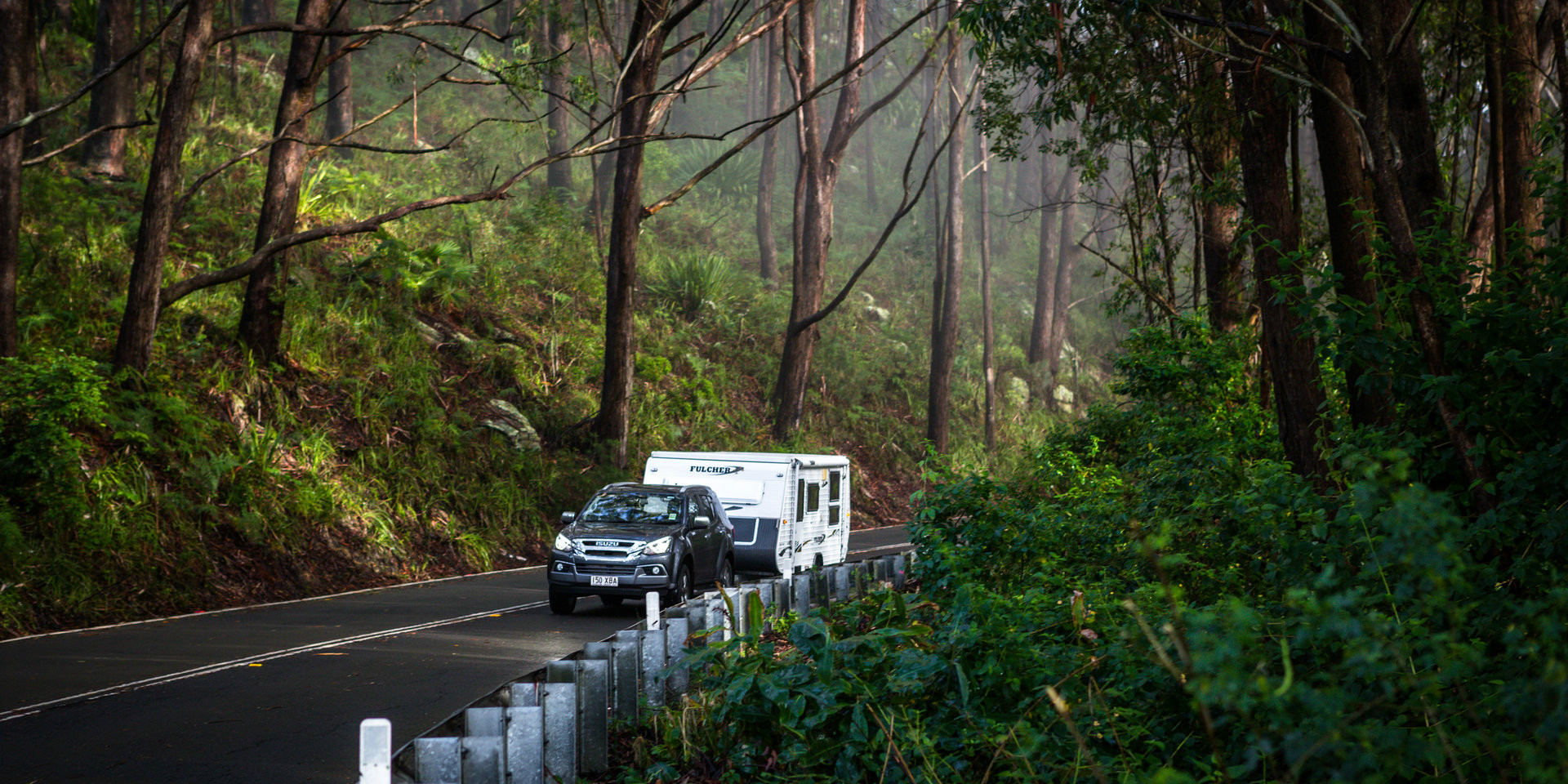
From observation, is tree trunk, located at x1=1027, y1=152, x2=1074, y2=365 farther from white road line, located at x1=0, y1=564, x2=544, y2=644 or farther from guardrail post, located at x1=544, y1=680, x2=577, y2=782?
guardrail post, located at x1=544, y1=680, x2=577, y2=782

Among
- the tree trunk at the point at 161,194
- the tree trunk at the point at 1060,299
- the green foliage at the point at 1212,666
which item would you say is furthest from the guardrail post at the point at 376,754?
the tree trunk at the point at 1060,299

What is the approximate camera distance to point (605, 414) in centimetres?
2389

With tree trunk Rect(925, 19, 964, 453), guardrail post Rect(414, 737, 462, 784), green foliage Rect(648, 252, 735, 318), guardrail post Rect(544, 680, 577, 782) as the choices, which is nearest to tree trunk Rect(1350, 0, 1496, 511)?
guardrail post Rect(544, 680, 577, 782)

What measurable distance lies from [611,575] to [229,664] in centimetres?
441

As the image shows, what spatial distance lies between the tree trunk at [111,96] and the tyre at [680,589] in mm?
15045

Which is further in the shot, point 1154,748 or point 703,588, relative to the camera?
point 703,588

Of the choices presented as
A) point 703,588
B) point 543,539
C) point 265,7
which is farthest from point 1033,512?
point 265,7

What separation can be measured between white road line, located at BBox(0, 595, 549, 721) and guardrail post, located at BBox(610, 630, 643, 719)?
445 cm

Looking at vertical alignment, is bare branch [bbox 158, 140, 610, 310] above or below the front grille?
above

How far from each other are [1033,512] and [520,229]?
79.8ft

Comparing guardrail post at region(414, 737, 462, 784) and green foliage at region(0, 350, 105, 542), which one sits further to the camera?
green foliage at region(0, 350, 105, 542)

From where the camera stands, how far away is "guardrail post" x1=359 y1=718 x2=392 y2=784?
3904 millimetres

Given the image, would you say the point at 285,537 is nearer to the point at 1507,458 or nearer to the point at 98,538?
the point at 98,538

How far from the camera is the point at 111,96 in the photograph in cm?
2275
